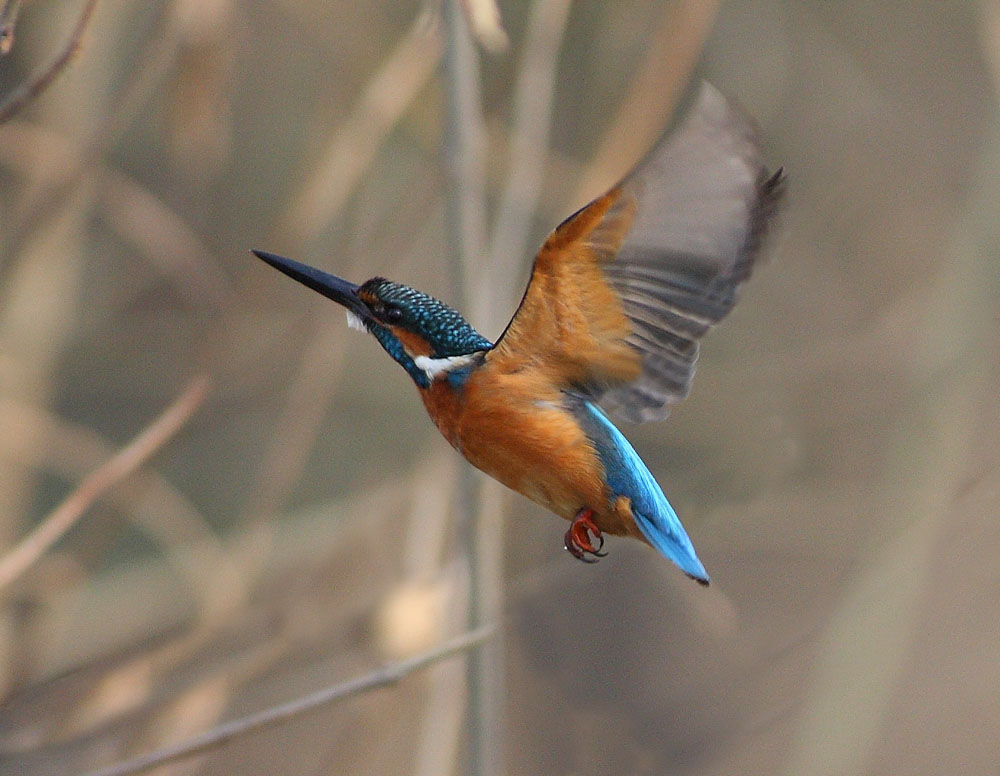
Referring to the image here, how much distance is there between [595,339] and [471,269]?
17 centimetres

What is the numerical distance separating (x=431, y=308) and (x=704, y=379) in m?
1.32

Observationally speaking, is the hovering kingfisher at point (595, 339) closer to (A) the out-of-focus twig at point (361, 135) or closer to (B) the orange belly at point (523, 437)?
(B) the orange belly at point (523, 437)

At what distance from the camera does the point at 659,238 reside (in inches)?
55.2

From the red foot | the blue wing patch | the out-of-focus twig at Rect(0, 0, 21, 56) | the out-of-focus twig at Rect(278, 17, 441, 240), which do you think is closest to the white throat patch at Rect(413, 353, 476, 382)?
the blue wing patch

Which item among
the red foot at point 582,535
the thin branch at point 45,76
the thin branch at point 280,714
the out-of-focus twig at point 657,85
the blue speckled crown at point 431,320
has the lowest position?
the thin branch at point 280,714

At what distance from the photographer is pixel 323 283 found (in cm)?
158

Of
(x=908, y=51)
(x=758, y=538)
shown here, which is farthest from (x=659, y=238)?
(x=908, y=51)

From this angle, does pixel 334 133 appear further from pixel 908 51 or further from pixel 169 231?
pixel 908 51

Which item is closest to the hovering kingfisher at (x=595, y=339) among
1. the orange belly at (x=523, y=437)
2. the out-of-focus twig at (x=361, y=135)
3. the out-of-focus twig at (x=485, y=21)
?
the orange belly at (x=523, y=437)

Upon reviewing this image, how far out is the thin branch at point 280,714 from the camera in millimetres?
1286

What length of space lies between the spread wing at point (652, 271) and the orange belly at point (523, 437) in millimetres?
32

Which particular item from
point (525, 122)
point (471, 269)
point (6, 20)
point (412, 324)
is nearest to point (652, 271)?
point (471, 269)

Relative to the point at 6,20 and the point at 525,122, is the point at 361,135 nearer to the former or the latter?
the point at 525,122

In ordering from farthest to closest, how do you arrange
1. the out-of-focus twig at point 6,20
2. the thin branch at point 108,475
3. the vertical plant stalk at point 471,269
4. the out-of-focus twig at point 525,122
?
the out-of-focus twig at point 525,122
the thin branch at point 108,475
the vertical plant stalk at point 471,269
the out-of-focus twig at point 6,20
